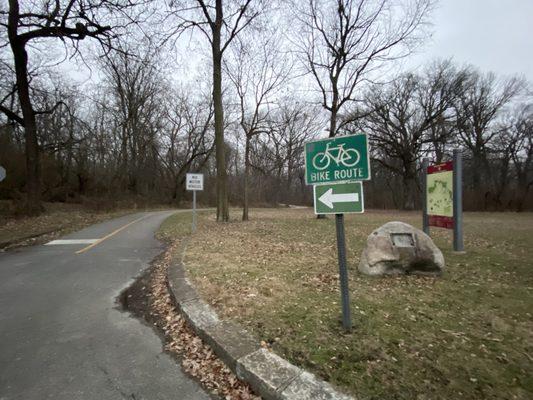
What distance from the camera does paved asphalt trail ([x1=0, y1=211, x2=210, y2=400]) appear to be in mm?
2781

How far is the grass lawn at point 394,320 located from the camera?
2.70 meters

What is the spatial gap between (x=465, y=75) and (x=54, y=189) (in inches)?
1504

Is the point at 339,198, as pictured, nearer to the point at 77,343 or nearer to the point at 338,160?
the point at 338,160

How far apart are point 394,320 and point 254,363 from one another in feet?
6.26

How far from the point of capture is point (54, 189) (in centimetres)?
2623

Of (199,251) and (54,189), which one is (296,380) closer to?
(199,251)

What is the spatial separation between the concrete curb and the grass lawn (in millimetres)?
156

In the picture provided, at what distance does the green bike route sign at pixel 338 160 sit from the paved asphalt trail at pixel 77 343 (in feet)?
7.36

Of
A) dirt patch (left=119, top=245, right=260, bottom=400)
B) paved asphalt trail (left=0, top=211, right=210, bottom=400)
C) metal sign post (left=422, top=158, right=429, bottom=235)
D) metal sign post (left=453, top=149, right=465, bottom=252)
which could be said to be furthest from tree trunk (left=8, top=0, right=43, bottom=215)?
metal sign post (left=453, top=149, right=465, bottom=252)

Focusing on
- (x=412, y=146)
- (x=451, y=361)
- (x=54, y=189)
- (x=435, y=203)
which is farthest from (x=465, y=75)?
(x=54, y=189)

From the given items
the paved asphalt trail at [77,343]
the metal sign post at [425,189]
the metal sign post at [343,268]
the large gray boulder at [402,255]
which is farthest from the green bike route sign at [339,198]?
the metal sign post at [425,189]

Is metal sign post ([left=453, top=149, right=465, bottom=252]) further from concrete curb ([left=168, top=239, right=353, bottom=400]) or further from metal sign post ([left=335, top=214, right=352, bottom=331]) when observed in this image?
concrete curb ([left=168, top=239, right=353, bottom=400])

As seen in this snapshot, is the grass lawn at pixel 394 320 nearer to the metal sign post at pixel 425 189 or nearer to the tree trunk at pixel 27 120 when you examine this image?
the metal sign post at pixel 425 189

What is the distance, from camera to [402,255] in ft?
18.7
